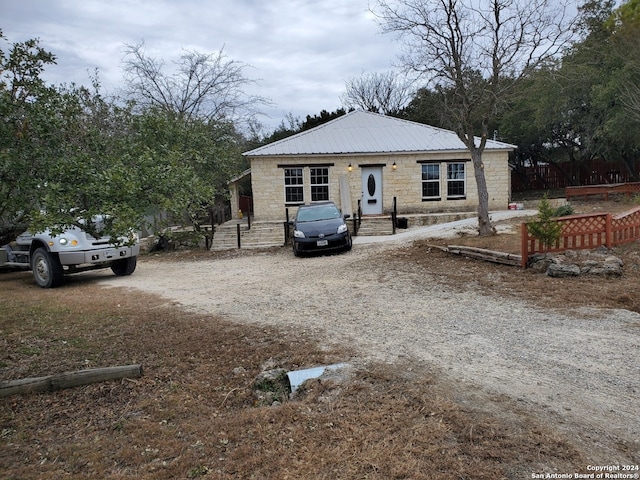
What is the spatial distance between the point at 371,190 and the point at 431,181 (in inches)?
107

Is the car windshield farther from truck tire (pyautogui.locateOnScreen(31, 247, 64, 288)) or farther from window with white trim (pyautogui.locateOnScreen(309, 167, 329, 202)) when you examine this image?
truck tire (pyautogui.locateOnScreen(31, 247, 64, 288))

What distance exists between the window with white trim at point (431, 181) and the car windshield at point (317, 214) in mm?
6958

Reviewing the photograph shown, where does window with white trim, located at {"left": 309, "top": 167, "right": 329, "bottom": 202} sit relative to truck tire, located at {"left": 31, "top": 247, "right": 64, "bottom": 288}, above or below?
above

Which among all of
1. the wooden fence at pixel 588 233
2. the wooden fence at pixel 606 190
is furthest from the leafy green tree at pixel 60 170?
the wooden fence at pixel 606 190

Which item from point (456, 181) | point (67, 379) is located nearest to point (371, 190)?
point (456, 181)

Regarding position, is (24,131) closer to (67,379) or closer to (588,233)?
(67,379)

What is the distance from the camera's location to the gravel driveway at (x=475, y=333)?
11.0 feet

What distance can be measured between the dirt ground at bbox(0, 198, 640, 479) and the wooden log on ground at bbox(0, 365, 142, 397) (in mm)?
80

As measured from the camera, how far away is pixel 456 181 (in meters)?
19.4

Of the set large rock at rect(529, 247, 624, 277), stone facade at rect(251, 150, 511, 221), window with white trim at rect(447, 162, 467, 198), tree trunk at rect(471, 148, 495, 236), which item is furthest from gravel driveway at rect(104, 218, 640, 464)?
window with white trim at rect(447, 162, 467, 198)

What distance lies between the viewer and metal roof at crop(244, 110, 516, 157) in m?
18.9

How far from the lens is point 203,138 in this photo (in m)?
15.5

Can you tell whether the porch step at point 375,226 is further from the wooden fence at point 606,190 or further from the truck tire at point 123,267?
the wooden fence at point 606,190

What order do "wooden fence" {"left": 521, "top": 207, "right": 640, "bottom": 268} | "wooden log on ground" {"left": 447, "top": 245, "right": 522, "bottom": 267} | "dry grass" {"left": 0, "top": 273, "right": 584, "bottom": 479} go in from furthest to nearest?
"wooden log on ground" {"left": 447, "top": 245, "right": 522, "bottom": 267} → "wooden fence" {"left": 521, "top": 207, "right": 640, "bottom": 268} → "dry grass" {"left": 0, "top": 273, "right": 584, "bottom": 479}
